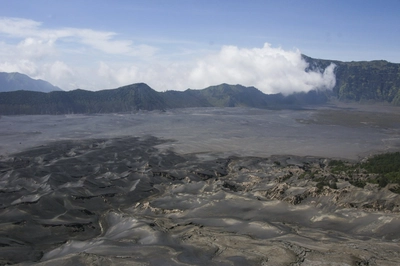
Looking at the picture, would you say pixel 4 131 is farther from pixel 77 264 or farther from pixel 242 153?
pixel 77 264

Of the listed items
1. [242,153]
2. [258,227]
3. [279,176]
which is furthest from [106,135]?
[258,227]

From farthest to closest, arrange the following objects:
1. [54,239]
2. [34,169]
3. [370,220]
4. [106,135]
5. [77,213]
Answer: [106,135] < [34,169] < [77,213] < [54,239] < [370,220]

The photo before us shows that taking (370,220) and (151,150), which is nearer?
(370,220)

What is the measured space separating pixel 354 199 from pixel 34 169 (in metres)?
44.7

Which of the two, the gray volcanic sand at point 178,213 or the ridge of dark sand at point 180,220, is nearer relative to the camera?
the ridge of dark sand at point 180,220

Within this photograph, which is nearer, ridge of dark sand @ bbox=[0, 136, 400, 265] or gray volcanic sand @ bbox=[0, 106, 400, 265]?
ridge of dark sand @ bbox=[0, 136, 400, 265]

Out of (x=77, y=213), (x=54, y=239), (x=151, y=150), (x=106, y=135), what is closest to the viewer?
(x=54, y=239)

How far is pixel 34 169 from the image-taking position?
5225 centimetres

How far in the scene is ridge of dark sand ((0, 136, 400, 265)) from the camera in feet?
72.4

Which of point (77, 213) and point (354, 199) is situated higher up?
point (354, 199)

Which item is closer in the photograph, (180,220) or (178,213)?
(180,220)

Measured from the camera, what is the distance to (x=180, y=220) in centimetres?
3192

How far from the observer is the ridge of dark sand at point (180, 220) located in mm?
22062

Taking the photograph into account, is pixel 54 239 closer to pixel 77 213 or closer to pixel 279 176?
pixel 77 213
